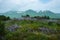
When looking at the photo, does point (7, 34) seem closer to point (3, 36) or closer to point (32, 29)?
point (3, 36)

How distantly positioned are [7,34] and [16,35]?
3.11 feet

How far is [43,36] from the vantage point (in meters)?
24.5

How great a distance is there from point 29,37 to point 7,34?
2.83m

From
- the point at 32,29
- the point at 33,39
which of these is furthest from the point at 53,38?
the point at 32,29

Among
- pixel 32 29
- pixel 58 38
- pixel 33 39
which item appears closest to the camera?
pixel 33 39

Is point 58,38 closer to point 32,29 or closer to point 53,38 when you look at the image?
point 53,38

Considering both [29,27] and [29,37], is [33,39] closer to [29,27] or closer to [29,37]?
[29,37]

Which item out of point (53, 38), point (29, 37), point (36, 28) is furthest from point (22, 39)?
point (36, 28)

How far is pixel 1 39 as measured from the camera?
970 inches

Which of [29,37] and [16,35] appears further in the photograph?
[16,35]

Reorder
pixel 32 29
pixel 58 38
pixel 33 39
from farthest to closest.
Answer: pixel 32 29 → pixel 58 38 → pixel 33 39

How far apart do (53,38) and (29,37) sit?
2.61 meters

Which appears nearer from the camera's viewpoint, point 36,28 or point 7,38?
point 7,38

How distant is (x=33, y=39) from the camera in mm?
23547
